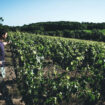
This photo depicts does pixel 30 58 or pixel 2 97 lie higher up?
pixel 30 58

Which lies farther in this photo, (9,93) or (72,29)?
(72,29)

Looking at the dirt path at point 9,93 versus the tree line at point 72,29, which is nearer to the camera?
the dirt path at point 9,93

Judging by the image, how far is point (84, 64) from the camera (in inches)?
525

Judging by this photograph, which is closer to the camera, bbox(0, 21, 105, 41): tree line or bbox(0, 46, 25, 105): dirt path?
bbox(0, 46, 25, 105): dirt path

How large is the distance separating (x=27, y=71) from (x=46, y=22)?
9205cm

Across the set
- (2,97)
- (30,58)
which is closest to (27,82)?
(2,97)

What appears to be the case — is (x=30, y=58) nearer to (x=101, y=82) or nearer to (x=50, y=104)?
(x=101, y=82)

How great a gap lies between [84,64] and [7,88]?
222 inches

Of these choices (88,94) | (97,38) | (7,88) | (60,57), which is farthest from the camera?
(97,38)

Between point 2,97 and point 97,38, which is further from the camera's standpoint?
point 97,38

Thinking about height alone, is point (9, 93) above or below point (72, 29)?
below

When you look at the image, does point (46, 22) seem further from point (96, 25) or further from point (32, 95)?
point (32, 95)


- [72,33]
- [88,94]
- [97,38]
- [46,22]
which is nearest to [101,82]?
[88,94]

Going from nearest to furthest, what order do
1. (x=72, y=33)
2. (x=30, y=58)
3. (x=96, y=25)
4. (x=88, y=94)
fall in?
(x=88, y=94) < (x=30, y=58) < (x=72, y=33) < (x=96, y=25)
